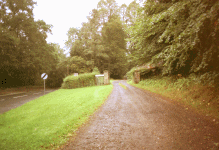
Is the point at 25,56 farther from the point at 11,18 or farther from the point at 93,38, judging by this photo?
the point at 93,38

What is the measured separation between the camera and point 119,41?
4241 cm

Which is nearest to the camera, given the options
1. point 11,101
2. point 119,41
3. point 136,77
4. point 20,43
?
point 11,101

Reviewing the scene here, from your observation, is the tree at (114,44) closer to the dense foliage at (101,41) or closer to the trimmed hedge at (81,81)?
the dense foliage at (101,41)

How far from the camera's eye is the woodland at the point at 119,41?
20.4 feet

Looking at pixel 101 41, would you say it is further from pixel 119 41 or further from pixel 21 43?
pixel 21 43

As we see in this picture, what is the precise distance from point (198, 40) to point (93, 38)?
34.7 m

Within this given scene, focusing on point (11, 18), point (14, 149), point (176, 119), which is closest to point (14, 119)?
point (14, 149)

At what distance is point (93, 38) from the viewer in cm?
3841

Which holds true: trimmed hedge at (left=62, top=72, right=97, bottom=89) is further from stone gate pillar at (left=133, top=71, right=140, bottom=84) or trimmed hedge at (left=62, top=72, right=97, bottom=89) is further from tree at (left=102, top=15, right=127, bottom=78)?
tree at (left=102, top=15, right=127, bottom=78)

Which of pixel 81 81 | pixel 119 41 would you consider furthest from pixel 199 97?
pixel 119 41

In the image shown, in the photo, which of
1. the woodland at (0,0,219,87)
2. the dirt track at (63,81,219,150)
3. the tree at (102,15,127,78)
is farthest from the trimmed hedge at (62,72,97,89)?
the dirt track at (63,81,219,150)

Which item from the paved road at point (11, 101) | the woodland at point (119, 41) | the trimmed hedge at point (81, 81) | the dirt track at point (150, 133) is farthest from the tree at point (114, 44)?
the dirt track at point (150, 133)

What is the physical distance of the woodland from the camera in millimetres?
6207

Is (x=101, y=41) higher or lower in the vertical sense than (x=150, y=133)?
higher
